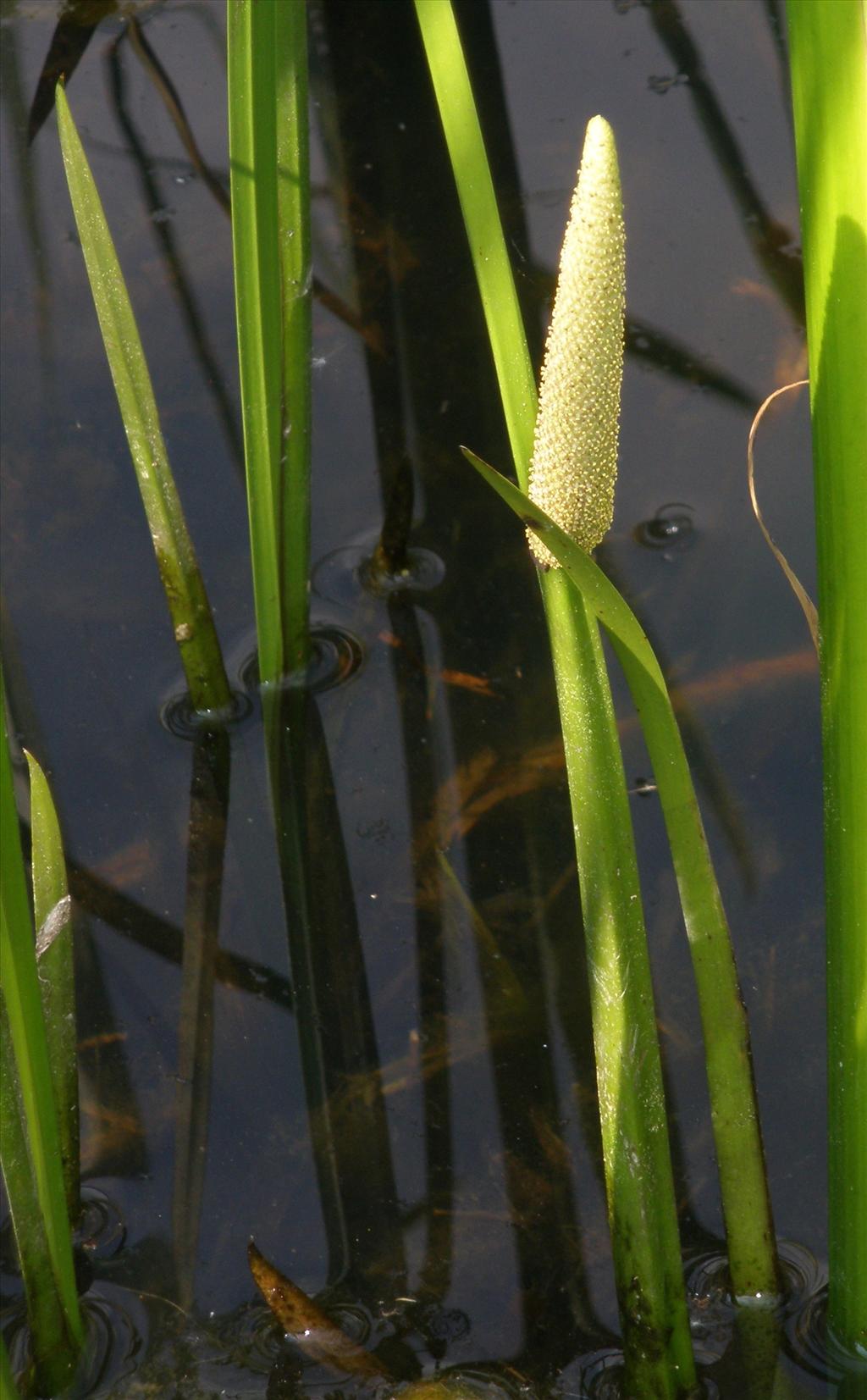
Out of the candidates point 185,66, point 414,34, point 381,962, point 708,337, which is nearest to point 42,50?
point 185,66

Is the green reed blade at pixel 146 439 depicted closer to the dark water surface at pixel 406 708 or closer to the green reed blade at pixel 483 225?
the dark water surface at pixel 406 708

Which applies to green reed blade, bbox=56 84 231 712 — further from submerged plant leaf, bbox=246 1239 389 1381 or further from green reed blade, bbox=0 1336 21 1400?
green reed blade, bbox=0 1336 21 1400

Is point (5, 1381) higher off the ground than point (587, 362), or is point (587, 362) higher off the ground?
point (587, 362)

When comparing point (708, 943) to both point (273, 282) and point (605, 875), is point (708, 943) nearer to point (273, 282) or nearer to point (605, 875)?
point (605, 875)

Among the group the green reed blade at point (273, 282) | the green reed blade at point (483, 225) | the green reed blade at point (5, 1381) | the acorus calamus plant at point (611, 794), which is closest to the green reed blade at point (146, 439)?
the green reed blade at point (273, 282)

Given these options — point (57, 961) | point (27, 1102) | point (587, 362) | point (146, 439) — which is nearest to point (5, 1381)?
point (27, 1102)

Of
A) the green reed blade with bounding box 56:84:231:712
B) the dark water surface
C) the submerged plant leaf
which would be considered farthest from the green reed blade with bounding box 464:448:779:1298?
the green reed blade with bounding box 56:84:231:712

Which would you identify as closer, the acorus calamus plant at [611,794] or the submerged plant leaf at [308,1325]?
the acorus calamus plant at [611,794]
